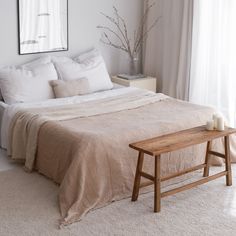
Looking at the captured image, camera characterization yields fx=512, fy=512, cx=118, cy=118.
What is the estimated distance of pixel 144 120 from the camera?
4262mm

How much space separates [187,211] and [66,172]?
91cm

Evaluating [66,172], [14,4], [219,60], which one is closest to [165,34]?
[219,60]

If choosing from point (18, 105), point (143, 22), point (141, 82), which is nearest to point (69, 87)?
point (18, 105)

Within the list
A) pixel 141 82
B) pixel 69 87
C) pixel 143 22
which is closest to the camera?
pixel 69 87

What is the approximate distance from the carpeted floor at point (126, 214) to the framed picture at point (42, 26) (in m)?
1.65

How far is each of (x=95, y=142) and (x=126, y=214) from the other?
1.83 feet

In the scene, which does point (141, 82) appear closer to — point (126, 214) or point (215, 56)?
point (215, 56)

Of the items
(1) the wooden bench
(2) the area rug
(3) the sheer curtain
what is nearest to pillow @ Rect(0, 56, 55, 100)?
(2) the area rug

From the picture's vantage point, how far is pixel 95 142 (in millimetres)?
3701

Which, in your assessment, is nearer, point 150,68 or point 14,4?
point 14,4

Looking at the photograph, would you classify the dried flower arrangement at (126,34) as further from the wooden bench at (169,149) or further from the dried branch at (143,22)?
the wooden bench at (169,149)

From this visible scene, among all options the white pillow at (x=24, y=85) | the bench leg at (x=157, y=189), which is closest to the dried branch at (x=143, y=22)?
the white pillow at (x=24, y=85)

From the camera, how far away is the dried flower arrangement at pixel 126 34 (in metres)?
5.78

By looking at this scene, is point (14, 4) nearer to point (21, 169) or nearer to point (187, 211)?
point (21, 169)
